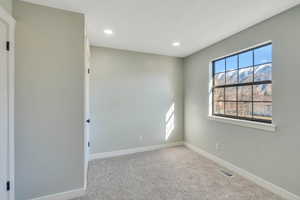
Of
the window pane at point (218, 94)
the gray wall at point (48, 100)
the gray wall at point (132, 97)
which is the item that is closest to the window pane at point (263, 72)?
the window pane at point (218, 94)

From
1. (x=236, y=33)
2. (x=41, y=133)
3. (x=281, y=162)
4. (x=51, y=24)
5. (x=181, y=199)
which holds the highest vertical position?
(x=236, y=33)

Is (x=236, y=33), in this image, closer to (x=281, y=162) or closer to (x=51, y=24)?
(x=281, y=162)

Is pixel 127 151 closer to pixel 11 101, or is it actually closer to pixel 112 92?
pixel 112 92

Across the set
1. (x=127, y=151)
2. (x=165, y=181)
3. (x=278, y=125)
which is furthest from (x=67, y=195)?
(x=278, y=125)

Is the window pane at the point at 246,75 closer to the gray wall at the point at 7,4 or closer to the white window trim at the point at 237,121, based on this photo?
the white window trim at the point at 237,121

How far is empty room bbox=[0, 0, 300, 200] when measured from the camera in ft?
5.82

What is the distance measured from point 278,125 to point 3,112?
11.7 feet

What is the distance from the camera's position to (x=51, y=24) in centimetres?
189

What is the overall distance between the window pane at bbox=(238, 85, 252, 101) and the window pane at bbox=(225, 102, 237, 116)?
0.19 metres

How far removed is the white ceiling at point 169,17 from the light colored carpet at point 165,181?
2.64m

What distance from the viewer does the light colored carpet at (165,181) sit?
79.0 inches

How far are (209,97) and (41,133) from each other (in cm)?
327

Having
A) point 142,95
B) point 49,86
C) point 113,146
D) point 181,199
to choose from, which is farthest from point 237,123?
point 49,86

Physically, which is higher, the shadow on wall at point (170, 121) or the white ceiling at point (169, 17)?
the white ceiling at point (169, 17)
